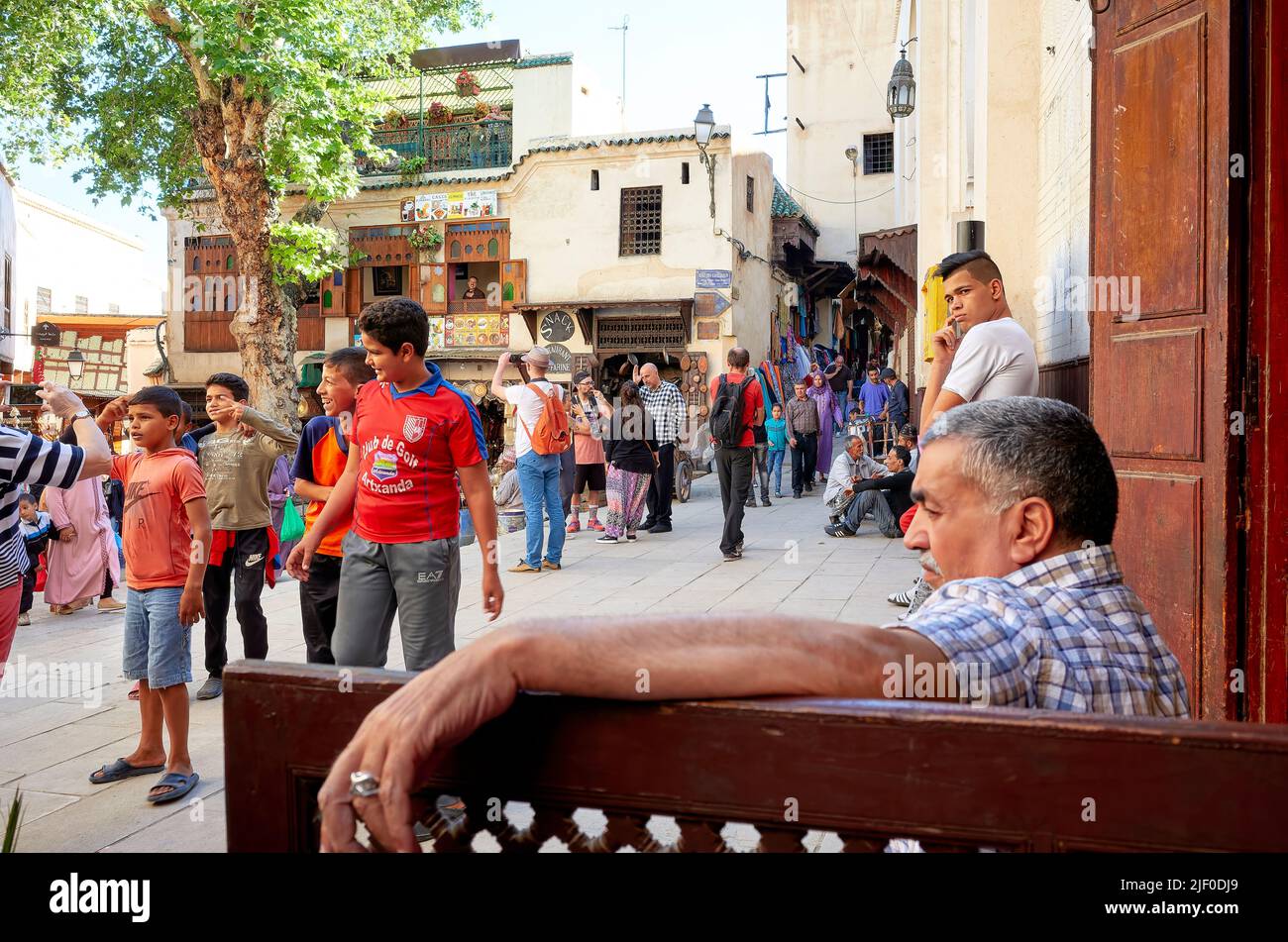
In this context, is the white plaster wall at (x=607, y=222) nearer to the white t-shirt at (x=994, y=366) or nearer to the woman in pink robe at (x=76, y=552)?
the woman in pink robe at (x=76, y=552)

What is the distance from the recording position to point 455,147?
82.0ft

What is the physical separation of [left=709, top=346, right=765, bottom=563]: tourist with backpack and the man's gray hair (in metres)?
7.85

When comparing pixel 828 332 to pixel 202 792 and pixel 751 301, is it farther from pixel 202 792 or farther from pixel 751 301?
pixel 202 792

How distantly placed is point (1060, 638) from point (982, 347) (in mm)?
2587

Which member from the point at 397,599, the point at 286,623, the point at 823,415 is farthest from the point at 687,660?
the point at 823,415

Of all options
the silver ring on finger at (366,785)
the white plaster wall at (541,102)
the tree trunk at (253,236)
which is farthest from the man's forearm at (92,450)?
the white plaster wall at (541,102)

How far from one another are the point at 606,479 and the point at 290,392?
11.2 meters

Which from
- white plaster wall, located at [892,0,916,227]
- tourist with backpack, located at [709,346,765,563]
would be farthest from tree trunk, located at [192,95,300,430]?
tourist with backpack, located at [709,346,765,563]

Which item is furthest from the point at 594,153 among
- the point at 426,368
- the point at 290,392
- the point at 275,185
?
the point at 426,368

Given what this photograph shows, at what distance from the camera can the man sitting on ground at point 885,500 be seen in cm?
1070

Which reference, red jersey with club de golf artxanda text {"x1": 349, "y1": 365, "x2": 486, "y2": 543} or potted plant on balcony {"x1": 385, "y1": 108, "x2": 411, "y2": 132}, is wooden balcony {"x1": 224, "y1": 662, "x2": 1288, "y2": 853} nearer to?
red jersey with club de golf artxanda text {"x1": 349, "y1": 365, "x2": 486, "y2": 543}

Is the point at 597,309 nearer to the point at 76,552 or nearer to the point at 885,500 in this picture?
the point at 885,500

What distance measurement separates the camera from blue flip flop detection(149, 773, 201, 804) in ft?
12.6

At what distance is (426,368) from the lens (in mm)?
3990
